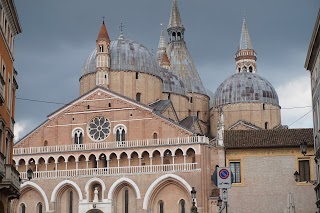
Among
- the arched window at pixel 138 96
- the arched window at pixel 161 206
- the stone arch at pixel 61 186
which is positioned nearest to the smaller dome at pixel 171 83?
the arched window at pixel 138 96

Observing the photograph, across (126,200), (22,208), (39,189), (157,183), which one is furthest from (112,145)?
(22,208)

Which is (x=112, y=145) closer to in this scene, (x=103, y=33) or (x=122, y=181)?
(x=122, y=181)

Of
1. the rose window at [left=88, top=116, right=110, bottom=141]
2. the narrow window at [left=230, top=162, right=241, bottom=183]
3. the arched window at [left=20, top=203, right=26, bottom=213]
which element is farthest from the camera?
the arched window at [left=20, top=203, right=26, bottom=213]

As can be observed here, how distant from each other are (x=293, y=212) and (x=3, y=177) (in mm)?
20762

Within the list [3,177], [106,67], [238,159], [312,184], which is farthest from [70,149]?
[3,177]

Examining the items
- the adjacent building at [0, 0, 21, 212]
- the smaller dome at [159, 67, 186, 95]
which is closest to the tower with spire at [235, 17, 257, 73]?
the smaller dome at [159, 67, 186, 95]

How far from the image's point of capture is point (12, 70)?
3306 cm

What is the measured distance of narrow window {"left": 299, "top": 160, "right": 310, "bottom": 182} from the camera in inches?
1783

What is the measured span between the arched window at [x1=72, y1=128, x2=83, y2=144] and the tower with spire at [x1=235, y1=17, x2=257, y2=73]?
29.3 metres

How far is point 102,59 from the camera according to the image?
65688 mm

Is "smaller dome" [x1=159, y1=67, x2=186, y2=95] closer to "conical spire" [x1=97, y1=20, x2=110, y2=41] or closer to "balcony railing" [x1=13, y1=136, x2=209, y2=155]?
"conical spire" [x1=97, y1=20, x2=110, y2=41]

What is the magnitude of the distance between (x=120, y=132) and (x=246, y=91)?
68.6 feet

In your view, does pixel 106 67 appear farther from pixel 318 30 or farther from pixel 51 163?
pixel 318 30

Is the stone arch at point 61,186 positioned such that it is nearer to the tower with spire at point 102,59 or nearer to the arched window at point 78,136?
the arched window at point 78,136
